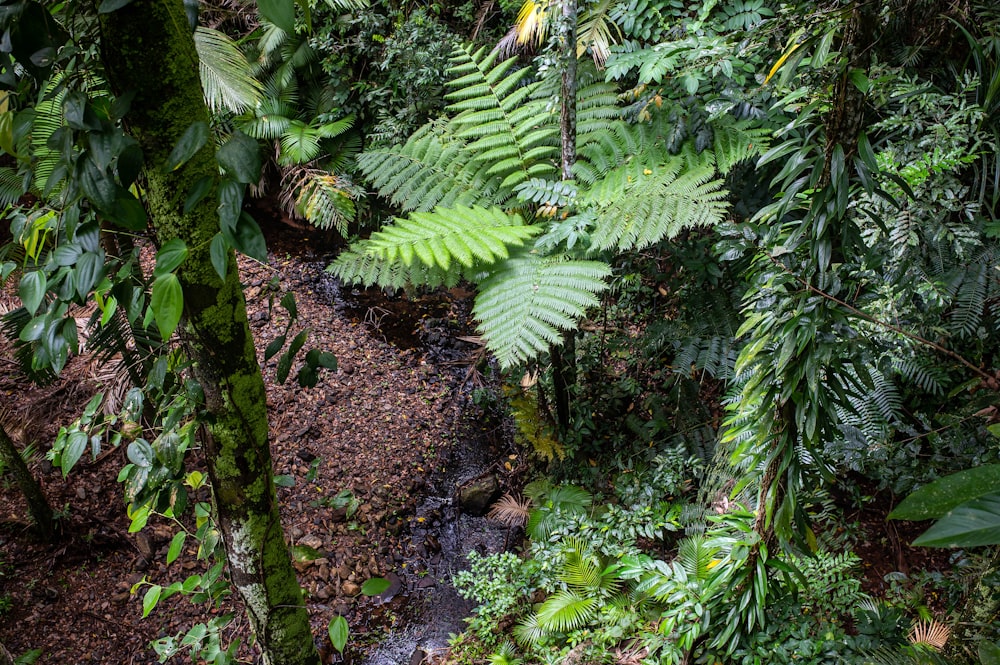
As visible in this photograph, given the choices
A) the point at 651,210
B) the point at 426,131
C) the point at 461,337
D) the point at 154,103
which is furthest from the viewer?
the point at 461,337

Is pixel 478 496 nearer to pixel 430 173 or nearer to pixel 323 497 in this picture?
pixel 323 497

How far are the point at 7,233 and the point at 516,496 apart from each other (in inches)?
176

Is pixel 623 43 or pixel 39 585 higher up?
pixel 623 43

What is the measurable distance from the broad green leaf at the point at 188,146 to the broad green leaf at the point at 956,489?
1.18m

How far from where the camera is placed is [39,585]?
9.07 ft

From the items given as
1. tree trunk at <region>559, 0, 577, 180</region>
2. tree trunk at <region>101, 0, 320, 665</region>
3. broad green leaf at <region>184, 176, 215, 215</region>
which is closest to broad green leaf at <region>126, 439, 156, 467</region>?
tree trunk at <region>101, 0, 320, 665</region>

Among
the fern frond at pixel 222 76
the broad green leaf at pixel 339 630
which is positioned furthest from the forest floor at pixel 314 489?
the fern frond at pixel 222 76

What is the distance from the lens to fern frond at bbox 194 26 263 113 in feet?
13.0

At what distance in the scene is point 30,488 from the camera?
2756 millimetres

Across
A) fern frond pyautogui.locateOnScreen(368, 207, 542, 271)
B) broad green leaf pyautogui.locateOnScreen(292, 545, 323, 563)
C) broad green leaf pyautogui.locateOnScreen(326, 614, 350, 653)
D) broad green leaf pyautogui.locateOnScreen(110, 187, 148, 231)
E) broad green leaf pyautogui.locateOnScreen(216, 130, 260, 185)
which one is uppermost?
broad green leaf pyautogui.locateOnScreen(216, 130, 260, 185)

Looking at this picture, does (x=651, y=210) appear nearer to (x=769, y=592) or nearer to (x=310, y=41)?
(x=769, y=592)

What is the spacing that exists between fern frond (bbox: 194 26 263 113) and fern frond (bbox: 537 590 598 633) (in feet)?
12.1

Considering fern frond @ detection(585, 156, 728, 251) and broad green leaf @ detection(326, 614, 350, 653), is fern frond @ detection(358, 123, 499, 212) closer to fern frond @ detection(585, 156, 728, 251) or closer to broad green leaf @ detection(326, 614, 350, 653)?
fern frond @ detection(585, 156, 728, 251)

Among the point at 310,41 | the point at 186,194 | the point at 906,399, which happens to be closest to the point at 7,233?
the point at 310,41
